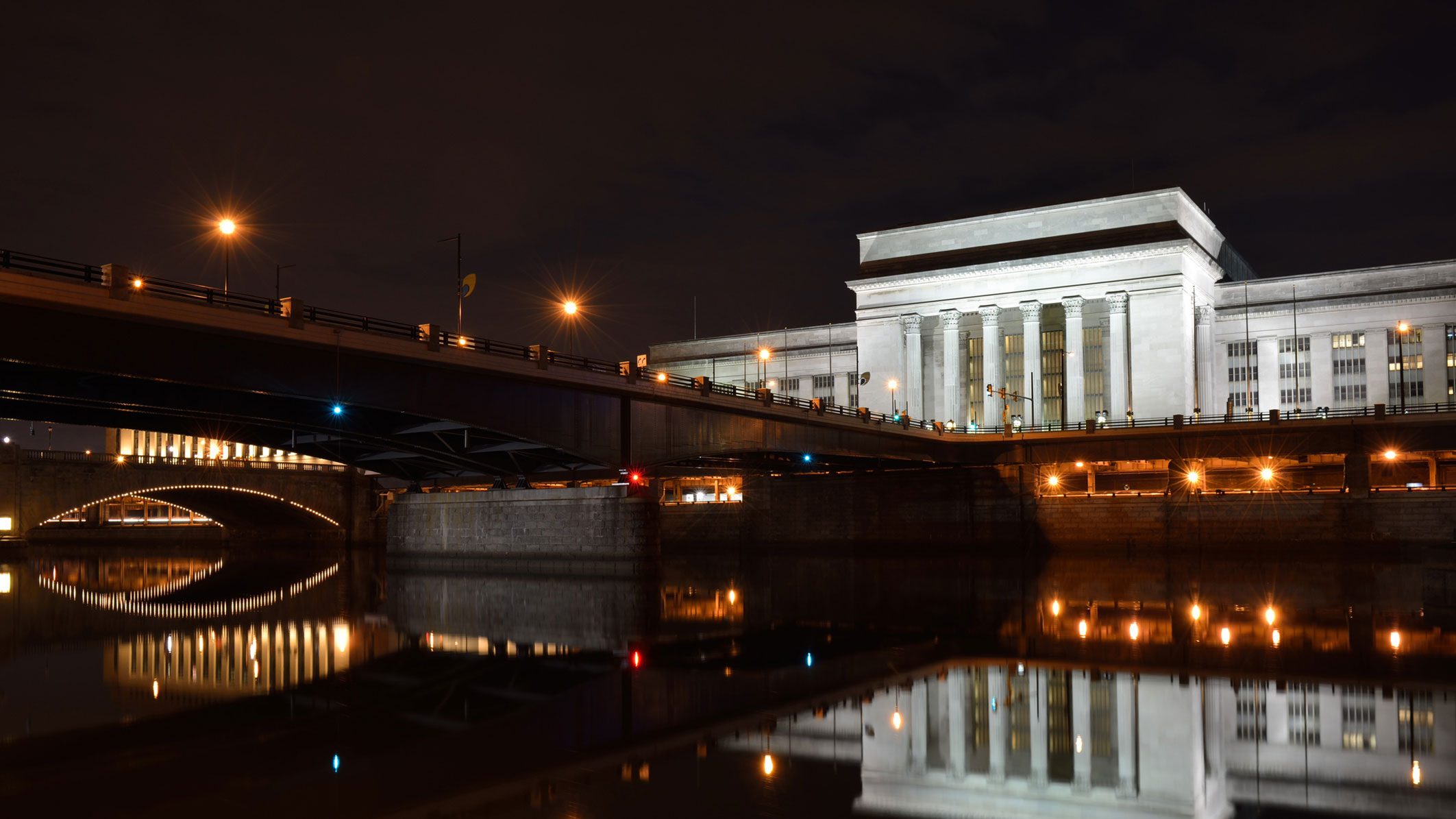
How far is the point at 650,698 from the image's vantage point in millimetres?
22609

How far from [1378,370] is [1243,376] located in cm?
1201

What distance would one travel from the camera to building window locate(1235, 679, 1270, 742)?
18969mm

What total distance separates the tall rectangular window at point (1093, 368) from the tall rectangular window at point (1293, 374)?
1734cm

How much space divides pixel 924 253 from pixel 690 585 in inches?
2815

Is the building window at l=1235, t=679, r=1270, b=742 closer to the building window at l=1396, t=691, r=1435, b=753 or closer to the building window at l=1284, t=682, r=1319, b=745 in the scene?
the building window at l=1284, t=682, r=1319, b=745

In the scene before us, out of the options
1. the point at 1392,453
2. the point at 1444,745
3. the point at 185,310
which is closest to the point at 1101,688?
the point at 1444,745

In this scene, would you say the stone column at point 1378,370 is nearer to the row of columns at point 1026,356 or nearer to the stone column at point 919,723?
the row of columns at point 1026,356

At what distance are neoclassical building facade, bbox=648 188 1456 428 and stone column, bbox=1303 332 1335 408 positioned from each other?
137 millimetres

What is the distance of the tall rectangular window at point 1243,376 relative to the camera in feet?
380

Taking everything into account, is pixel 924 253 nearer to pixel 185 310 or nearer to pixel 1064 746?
pixel 185 310

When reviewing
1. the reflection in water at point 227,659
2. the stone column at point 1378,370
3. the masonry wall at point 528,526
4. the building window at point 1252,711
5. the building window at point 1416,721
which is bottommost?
the reflection in water at point 227,659

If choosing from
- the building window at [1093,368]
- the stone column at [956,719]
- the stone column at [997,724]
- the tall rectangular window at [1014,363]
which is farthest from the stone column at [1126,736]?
the tall rectangular window at [1014,363]

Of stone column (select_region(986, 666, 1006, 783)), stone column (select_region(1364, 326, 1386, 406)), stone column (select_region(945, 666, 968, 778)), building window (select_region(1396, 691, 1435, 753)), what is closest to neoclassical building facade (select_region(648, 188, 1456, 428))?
stone column (select_region(1364, 326, 1386, 406))

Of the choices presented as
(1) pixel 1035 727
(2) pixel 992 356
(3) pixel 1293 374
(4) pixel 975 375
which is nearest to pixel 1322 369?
(3) pixel 1293 374
